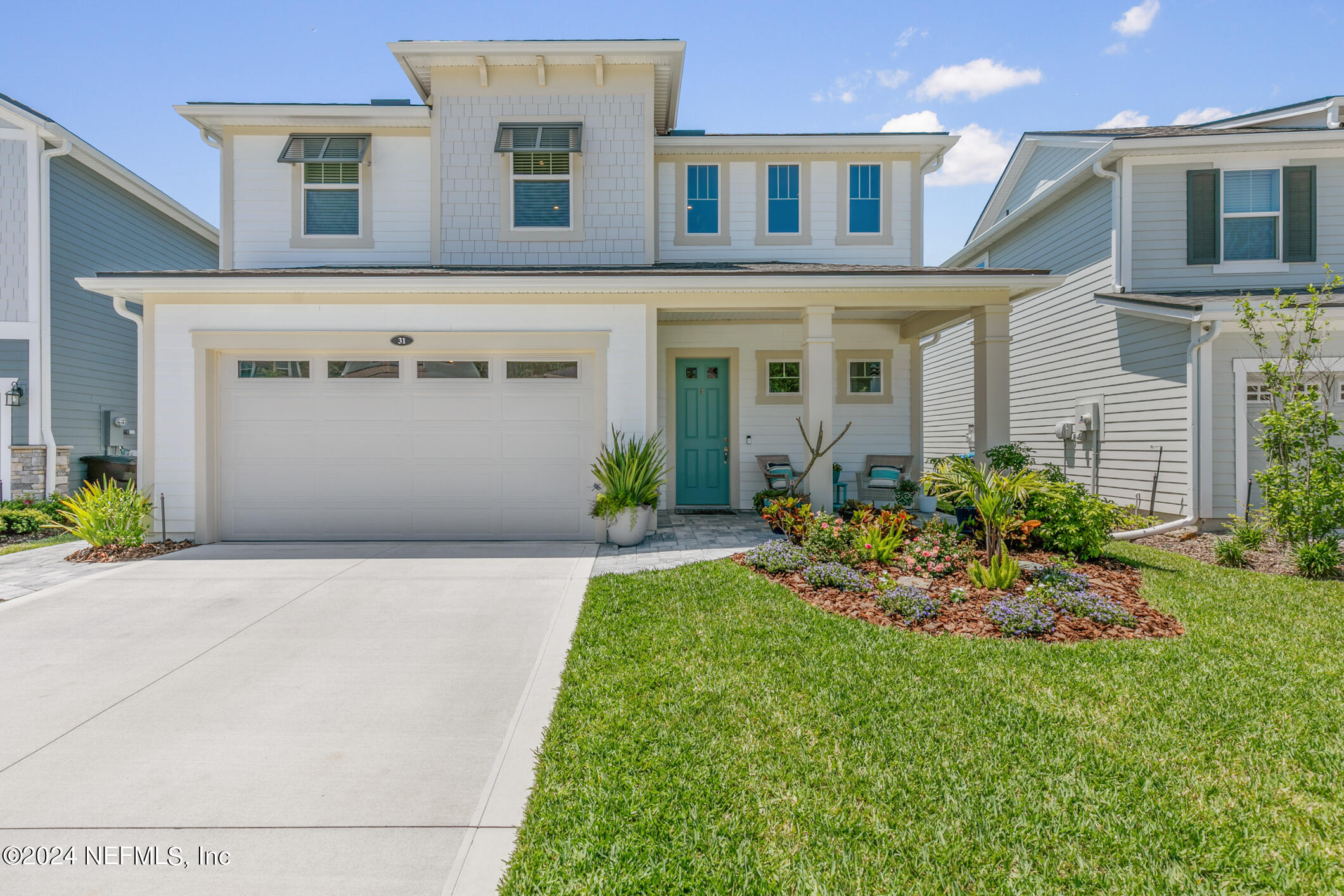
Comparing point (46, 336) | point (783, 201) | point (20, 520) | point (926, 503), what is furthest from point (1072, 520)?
point (46, 336)

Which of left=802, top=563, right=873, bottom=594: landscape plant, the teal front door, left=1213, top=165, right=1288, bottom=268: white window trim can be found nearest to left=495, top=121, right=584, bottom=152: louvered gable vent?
the teal front door

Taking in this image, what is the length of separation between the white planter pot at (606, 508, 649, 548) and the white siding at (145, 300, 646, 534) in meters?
1.09

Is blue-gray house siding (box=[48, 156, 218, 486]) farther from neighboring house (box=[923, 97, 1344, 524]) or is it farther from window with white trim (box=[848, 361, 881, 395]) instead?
neighboring house (box=[923, 97, 1344, 524])

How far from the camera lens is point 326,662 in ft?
13.6

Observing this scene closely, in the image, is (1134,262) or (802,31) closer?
(802,31)

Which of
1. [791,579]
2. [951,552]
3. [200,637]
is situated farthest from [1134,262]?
[200,637]

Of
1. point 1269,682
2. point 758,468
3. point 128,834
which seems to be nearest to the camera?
point 128,834

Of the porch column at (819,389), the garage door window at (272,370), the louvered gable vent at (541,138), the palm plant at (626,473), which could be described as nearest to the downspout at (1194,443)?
the porch column at (819,389)

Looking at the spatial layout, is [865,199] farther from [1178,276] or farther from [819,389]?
[1178,276]

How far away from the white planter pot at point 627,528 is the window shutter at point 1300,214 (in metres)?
9.99

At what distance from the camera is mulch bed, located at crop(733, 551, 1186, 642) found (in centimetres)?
447

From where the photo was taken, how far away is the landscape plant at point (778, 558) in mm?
6141

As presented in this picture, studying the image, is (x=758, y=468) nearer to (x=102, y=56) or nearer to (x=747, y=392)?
(x=747, y=392)

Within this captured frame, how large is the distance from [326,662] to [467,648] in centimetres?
83
